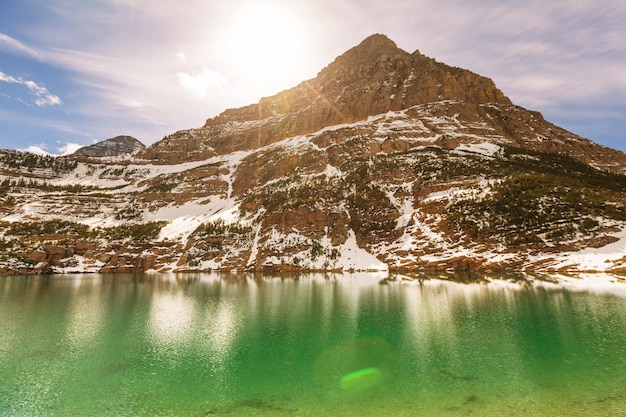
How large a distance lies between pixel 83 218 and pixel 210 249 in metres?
66.7

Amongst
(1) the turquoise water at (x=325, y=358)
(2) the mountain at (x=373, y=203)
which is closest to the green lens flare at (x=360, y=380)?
(1) the turquoise water at (x=325, y=358)

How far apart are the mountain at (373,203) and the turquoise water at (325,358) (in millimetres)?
37414

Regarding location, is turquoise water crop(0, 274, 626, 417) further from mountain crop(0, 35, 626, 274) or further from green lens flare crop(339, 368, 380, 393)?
mountain crop(0, 35, 626, 274)

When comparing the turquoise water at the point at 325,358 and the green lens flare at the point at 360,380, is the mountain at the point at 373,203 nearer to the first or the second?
the turquoise water at the point at 325,358

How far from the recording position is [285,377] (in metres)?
21.2

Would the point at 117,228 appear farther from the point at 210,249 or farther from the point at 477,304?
the point at 477,304

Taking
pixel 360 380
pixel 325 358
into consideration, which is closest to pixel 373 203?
pixel 325 358

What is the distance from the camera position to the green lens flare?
763 inches

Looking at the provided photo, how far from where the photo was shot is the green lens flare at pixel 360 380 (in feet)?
63.6

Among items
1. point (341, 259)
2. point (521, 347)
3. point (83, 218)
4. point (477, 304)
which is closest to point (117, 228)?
point (83, 218)

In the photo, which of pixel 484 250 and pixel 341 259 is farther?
pixel 341 259

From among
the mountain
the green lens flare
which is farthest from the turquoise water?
the mountain

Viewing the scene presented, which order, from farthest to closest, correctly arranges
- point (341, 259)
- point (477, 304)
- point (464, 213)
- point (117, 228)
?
point (117, 228), point (341, 259), point (464, 213), point (477, 304)

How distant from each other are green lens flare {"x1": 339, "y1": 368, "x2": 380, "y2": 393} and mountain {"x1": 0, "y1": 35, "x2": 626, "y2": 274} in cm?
6242
